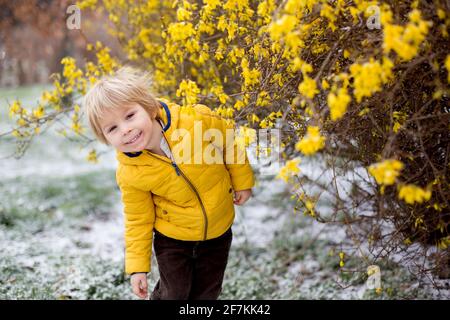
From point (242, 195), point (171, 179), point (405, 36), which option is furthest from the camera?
point (242, 195)

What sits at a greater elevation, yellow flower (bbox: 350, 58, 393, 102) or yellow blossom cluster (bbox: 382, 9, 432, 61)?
yellow blossom cluster (bbox: 382, 9, 432, 61)

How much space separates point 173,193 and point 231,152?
13.8 inches

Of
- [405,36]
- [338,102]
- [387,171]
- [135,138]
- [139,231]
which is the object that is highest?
[405,36]

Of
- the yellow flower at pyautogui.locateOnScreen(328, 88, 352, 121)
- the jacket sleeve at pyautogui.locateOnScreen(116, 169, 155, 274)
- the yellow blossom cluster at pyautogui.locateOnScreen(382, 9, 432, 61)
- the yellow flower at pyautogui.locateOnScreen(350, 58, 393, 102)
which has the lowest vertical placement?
the jacket sleeve at pyautogui.locateOnScreen(116, 169, 155, 274)

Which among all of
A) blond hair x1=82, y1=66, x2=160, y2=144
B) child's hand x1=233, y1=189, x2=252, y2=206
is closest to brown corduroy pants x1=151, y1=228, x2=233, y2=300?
child's hand x1=233, y1=189, x2=252, y2=206

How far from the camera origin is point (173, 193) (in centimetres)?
225

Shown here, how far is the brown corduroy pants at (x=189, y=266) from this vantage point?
7.85ft

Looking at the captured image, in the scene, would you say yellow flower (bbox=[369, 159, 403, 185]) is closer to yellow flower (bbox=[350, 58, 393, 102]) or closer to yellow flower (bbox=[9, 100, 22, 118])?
yellow flower (bbox=[350, 58, 393, 102])

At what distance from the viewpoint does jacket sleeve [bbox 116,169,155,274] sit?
2.31 meters

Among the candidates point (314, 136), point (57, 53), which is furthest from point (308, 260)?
point (57, 53)

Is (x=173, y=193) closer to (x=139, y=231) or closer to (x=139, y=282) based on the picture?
(x=139, y=231)

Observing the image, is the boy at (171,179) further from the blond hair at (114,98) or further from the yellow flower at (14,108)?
the yellow flower at (14,108)

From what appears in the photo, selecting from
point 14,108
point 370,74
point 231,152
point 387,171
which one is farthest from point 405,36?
point 14,108

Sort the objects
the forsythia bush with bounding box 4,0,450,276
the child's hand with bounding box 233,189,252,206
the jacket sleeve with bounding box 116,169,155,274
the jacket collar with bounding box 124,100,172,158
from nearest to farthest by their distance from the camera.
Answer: the forsythia bush with bounding box 4,0,450,276, the jacket collar with bounding box 124,100,172,158, the jacket sleeve with bounding box 116,169,155,274, the child's hand with bounding box 233,189,252,206
